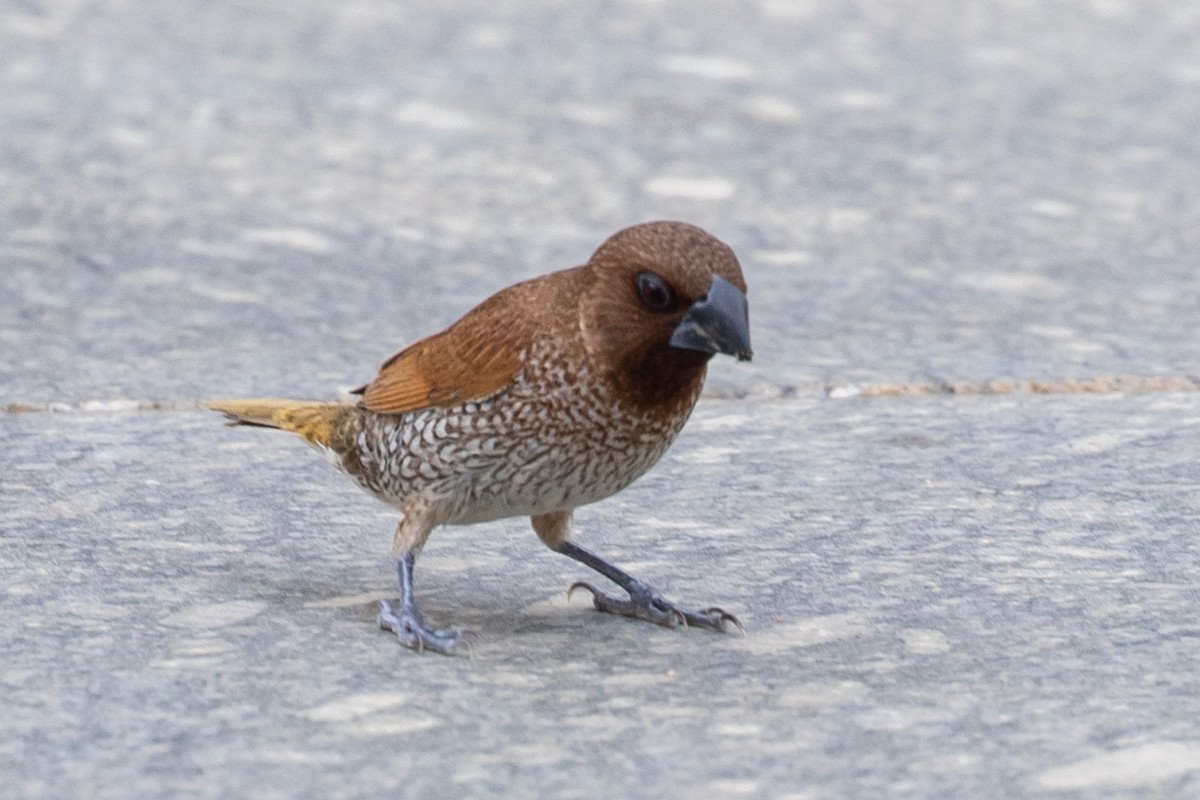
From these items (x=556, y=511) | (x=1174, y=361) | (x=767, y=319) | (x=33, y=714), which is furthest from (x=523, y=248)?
(x=33, y=714)

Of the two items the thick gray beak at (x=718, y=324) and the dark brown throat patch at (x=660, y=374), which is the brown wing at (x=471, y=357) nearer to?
the dark brown throat patch at (x=660, y=374)

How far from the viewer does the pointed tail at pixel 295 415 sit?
14.9 ft

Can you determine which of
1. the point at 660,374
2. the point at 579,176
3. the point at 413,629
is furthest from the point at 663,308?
the point at 579,176

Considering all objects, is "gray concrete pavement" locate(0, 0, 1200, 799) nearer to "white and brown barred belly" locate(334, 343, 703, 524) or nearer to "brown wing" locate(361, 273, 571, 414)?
"white and brown barred belly" locate(334, 343, 703, 524)

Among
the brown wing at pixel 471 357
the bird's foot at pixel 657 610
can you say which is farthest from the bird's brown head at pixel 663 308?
the bird's foot at pixel 657 610

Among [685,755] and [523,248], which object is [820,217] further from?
[685,755]

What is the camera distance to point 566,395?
3.89 m

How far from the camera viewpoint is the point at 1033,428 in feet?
18.0

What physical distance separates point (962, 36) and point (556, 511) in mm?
7238

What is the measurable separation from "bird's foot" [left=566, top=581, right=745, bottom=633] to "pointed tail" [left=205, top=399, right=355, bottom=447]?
721mm

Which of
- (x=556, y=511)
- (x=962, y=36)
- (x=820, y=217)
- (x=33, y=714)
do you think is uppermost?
(x=962, y=36)

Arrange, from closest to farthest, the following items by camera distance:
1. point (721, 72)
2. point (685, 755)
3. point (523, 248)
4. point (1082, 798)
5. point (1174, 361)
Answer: point (1082, 798), point (685, 755), point (1174, 361), point (523, 248), point (721, 72)

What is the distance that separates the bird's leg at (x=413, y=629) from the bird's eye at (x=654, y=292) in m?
0.76

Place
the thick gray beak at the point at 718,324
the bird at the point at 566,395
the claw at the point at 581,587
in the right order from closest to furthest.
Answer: the thick gray beak at the point at 718,324
the bird at the point at 566,395
the claw at the point at 581,587
